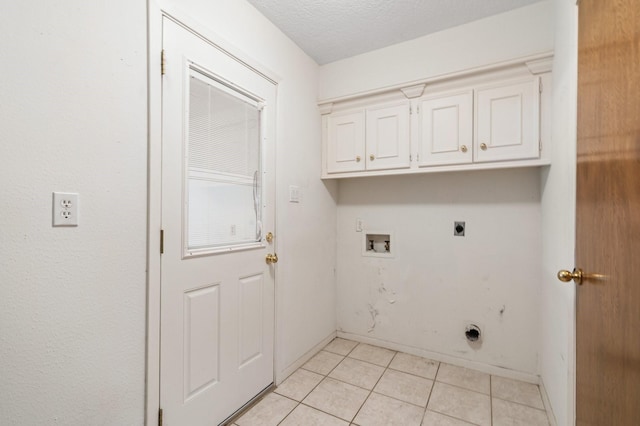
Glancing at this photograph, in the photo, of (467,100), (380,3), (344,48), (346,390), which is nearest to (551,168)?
(467,100)

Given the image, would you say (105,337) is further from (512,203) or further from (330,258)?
(512,203)

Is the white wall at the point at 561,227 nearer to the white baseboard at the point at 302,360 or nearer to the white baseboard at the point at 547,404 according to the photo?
the white baseboard at the point at 547,404

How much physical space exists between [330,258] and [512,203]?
4.96ft

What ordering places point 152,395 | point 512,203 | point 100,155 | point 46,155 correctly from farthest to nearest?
1. point 512,203
2. point 152,395
3. point 100,155
4. point 46,155

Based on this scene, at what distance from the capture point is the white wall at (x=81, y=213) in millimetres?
877

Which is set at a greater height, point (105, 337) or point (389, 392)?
point (105, 337)

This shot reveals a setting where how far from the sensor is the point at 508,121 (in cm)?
184

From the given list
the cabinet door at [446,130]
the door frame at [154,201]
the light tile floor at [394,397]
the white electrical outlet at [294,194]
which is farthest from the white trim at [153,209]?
the cabinet door at [446,130]

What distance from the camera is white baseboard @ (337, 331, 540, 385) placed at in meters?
2.00

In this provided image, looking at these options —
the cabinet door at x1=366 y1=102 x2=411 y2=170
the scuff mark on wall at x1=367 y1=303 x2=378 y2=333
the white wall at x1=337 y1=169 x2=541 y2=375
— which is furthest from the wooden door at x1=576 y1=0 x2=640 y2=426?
the scuff mark on wall at x1=367 y1=303 x2=378 y2=333

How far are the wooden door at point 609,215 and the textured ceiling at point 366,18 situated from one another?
890mm

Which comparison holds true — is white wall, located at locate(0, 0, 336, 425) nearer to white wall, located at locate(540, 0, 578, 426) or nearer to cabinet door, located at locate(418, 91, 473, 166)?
cabinet door, located at locate(418, 91, 473, 166)

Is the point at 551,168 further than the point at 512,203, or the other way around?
the point at 512,203

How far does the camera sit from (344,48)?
2.24 metres
